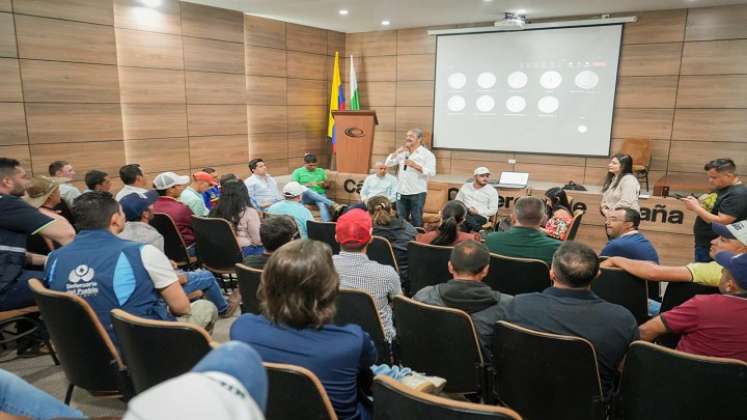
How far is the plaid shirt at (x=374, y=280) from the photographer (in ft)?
8.15

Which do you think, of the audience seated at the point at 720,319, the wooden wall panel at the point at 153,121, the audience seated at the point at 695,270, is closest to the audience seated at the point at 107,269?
the audience seated at the point at 720,319

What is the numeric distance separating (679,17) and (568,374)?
7460 mm

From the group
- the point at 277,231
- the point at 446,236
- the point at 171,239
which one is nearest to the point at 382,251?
the point at 446,236

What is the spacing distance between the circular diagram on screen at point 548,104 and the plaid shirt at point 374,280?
673 centimetres

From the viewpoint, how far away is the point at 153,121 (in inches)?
267

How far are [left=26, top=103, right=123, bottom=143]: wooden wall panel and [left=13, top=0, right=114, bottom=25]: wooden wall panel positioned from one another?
40.5 inches

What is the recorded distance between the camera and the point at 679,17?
283 inches

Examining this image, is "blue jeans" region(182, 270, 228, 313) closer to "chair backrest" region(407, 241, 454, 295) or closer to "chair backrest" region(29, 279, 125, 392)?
"chair backrest" region(29, 279, 125, 392)

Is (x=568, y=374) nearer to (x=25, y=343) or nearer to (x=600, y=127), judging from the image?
(x=25, y=343)

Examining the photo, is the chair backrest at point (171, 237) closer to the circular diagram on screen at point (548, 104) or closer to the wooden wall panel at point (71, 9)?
the wooden wall panel at point (71, 9)

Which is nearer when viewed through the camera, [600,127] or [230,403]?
[230,403]

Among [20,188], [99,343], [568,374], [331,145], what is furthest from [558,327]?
[331,145]

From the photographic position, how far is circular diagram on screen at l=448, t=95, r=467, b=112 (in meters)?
8.91

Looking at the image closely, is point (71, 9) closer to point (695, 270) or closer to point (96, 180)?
point (96, 180)
